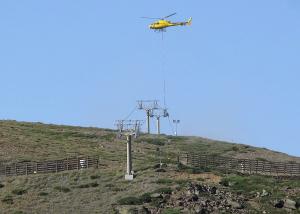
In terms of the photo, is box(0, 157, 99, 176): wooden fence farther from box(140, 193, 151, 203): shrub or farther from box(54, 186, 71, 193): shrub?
box(140, 193, 151, 203): shrub

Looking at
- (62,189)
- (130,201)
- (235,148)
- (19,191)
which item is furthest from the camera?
(235,148)

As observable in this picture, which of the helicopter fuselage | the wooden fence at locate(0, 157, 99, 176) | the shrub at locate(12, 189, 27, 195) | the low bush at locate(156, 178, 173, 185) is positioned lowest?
the shrub at locate(12, 189, 27, 195)

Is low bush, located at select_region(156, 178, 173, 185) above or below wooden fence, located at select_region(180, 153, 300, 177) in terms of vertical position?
below

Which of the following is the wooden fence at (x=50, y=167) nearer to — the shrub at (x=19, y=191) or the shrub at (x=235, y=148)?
the shrub at (x=19, y=191)

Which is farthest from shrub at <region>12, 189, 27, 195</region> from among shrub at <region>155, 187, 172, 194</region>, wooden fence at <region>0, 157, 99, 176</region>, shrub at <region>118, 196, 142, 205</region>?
shrub at <region>155, 187, 172, 194</region>

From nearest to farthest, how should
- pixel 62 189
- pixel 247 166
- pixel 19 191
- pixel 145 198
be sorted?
pixel 145 198 → pixel 62 189 → pixel 19 191 → pixel 247 166

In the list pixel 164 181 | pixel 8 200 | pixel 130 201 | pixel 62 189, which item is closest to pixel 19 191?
pixel 8 200

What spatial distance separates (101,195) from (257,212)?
12.2 meters

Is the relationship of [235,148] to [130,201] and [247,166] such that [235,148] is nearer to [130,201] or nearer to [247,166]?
[247,166]

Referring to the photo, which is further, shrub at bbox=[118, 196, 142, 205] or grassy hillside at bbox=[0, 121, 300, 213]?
grassy hillside at bbox=[0, 121, 300, 213]

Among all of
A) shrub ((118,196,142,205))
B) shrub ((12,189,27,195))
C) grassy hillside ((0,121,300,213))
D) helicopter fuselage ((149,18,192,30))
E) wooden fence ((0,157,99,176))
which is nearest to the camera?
shrub ((118,196,142,205))

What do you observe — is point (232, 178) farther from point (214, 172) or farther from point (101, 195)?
point (101, 195)

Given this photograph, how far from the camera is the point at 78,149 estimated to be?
104625 mm

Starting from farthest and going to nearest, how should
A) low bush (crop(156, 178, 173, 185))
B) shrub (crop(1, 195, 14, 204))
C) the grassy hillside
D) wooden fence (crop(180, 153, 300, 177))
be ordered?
wooden fence (crop(180, 153, 300, 177))
low bush (crop(156, 178, 173, 185))
shrub (crop(1, 195, 14, 204))
the grassy hillside
